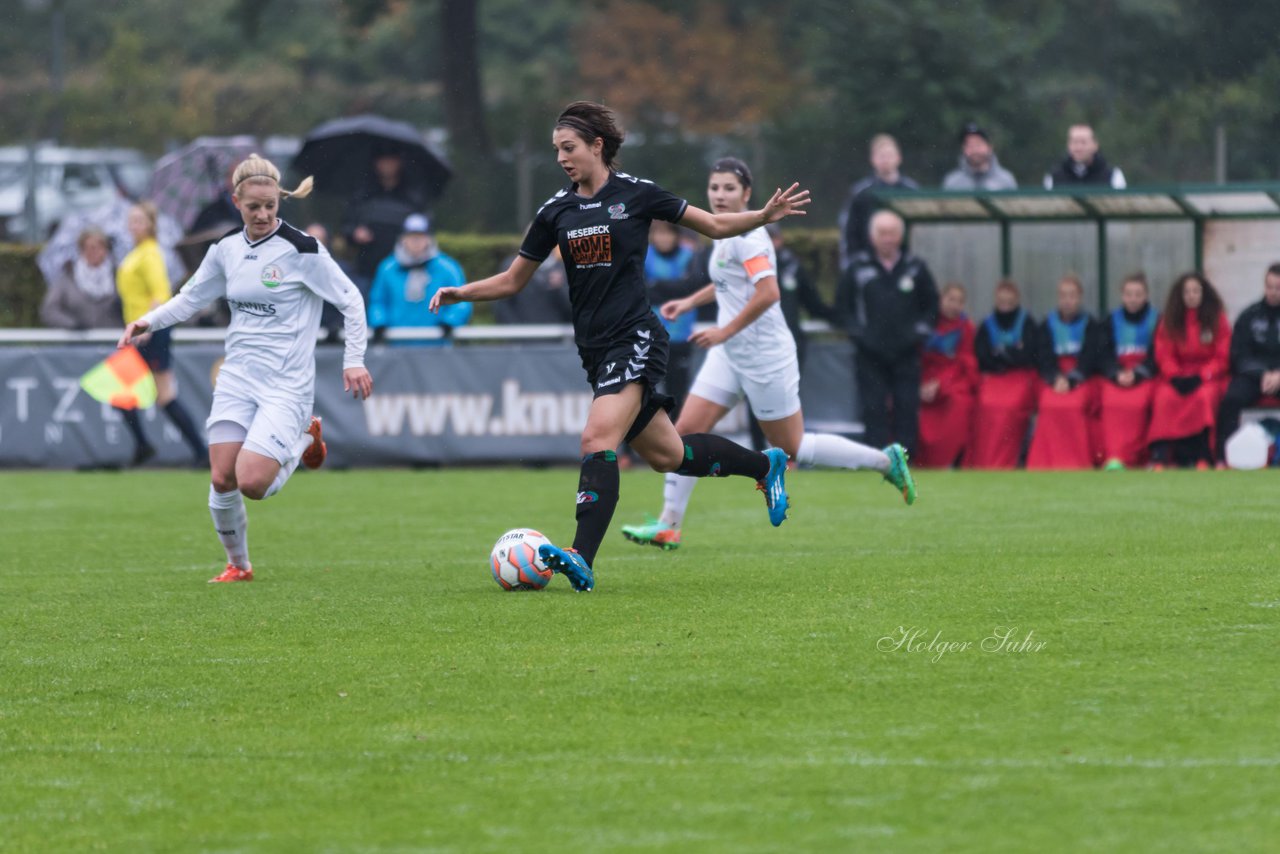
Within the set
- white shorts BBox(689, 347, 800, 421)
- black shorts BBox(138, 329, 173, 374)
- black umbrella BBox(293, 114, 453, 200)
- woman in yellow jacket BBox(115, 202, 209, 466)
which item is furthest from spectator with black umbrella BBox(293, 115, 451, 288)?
white shorts BBox(689, 347, 800, 421)

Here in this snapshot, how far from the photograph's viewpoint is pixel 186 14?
49781 mm

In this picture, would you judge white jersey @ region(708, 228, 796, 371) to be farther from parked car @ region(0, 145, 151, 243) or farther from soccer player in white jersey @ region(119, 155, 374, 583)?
parked car @ region(0, 145, 151, 243)

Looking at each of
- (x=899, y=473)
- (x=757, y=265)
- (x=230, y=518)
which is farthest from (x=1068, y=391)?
(x=230, y=518)

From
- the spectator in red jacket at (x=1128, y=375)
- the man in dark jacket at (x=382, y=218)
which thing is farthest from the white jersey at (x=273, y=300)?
the man in dark jacket at (x=382, y=218)

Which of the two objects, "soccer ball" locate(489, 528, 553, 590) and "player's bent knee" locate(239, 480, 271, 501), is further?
"player's bent knee" locate(239, 480, 271, 501)

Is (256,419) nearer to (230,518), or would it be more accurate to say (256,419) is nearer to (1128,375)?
(230,518)

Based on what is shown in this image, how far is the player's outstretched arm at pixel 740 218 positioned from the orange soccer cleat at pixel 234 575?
8.96 ft

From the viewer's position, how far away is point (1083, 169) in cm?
1725

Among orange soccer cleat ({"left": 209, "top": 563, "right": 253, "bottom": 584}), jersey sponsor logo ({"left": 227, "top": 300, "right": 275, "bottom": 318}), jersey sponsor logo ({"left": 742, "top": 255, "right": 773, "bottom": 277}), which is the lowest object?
orange soccer cleat ({"left": 209, "top": 563, "right": 253, "bottom": 584})

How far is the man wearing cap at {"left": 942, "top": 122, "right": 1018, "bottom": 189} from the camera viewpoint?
57.4 feet

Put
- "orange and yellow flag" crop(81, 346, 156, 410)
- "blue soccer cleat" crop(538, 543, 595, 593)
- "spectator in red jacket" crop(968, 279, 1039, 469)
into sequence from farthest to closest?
1. "spectator in red jacket" crop(968, 279, 1039, 469)
2. "orange and yellow flag" crop(81, 346, 156, 410)
3. "blue soccer cleat" crop(538, 543, 595, 593)

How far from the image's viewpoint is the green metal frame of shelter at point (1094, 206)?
16.7 m

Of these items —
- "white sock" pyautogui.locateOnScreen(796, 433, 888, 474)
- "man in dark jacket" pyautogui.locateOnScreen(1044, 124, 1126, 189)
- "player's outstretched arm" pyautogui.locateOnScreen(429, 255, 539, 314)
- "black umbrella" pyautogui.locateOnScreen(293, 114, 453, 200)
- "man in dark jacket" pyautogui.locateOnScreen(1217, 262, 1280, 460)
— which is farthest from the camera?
"black umbrella" pyautogui.locateOnScreen(293, 114, 453, 200)

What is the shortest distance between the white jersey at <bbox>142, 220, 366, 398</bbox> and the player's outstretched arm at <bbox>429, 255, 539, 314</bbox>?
0.73m
